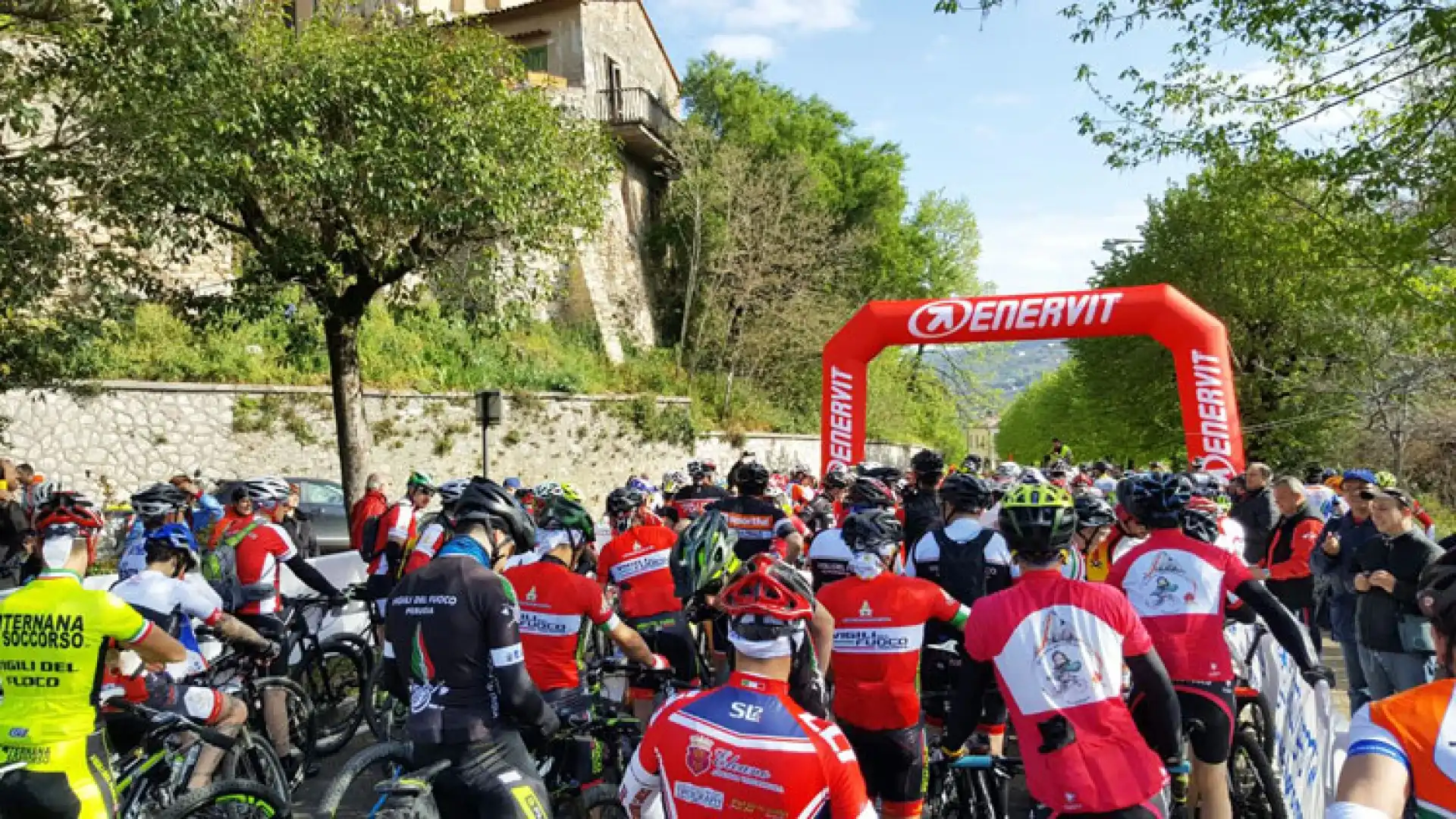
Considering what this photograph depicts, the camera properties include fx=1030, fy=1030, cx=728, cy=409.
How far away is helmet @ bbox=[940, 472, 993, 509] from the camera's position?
6340 mm

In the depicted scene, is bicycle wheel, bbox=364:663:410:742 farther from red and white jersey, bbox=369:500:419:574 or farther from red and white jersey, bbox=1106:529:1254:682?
red and white jersey, bbox=1106:529:1254:682

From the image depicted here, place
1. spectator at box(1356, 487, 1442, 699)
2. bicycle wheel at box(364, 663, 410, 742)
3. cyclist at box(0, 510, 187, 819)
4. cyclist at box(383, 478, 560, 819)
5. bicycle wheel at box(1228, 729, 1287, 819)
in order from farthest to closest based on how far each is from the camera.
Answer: bicycle wheel at box(364, 663, 410, 742), spectator at box(1356, 487, 1442, 699), bicycle wheel at box(1228, 729, 1287, 819), cyclist at box(0, 510, 187, 819), cyclist at box(383, 478, 560, 819)

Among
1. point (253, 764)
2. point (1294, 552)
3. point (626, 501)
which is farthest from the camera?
point (1294, 552)

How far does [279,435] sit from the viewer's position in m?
20.6

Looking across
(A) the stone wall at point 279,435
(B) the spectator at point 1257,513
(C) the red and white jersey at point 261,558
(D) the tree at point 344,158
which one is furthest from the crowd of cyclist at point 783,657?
(A) the stone wall at point 279,435

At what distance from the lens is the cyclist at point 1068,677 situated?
3.33 metres

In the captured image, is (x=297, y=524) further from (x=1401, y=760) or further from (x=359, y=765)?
(x=1401, y=760)

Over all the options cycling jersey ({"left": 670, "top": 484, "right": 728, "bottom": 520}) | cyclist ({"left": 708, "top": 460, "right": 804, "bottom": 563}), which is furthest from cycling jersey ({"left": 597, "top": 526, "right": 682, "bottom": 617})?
cycling jersey ({"left": 670, "top": 484, "right": 728, "bottom": 520})

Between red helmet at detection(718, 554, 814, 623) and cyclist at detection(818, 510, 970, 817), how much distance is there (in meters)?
1.42

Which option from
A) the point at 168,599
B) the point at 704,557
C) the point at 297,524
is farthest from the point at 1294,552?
the point at 297,524

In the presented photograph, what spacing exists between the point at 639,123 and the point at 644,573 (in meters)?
29.1

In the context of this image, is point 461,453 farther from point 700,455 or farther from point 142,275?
point 142,275

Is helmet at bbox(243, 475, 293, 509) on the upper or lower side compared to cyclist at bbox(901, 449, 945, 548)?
upper

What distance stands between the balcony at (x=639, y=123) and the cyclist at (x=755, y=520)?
1091 inches
